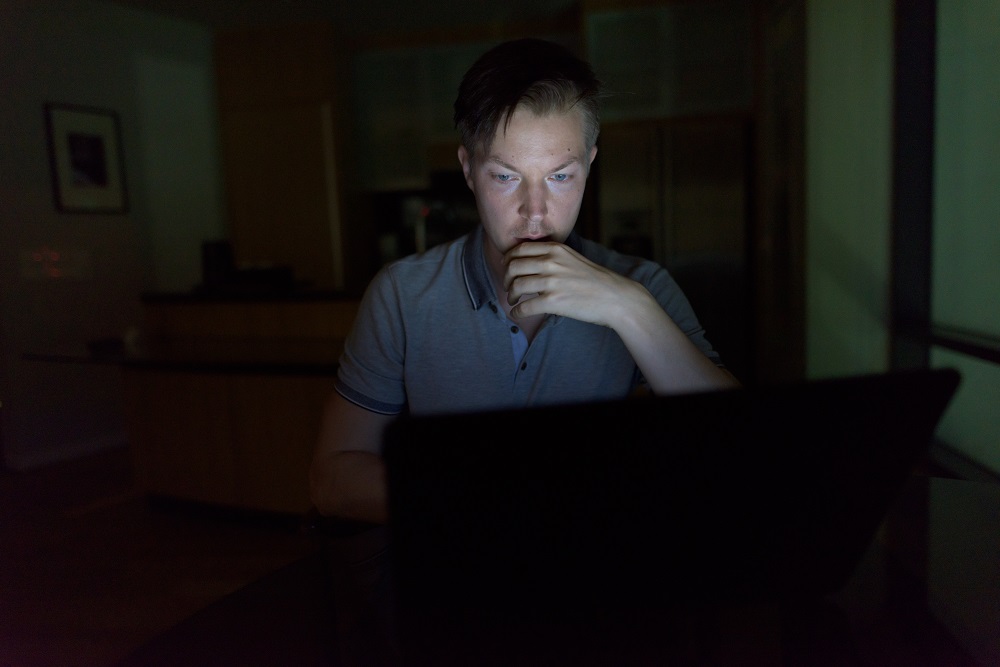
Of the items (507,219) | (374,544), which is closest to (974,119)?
(507,219)

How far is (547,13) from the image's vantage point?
4.65 m

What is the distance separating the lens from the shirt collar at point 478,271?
1.12 meters

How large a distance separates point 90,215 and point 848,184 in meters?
4.37

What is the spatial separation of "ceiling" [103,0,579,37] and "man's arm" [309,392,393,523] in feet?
13.0

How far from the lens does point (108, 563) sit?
101 inches

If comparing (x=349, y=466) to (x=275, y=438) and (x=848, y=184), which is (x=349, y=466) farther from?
(x=848, y=184)

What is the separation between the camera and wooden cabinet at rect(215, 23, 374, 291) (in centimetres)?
476

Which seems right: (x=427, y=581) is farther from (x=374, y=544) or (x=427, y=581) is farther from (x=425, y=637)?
(x=374, y=544)

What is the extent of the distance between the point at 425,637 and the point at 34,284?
Answer: 438 centimetres

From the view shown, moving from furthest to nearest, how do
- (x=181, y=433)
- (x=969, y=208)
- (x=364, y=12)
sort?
(x=364, y=12) → (x=181, y=433) → (x=969, y=208)

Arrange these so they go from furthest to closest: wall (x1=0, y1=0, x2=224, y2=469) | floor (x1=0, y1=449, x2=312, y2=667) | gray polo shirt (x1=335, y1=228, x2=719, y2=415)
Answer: wall (x1=0, y1=0, x2=224, y2=469) < floor (x1=0, y1=449, x2=312, y2=667) < gray polo shirt (x1=335, y1=228, x2=719, y2=415)

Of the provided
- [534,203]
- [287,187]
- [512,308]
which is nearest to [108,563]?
[512,308]

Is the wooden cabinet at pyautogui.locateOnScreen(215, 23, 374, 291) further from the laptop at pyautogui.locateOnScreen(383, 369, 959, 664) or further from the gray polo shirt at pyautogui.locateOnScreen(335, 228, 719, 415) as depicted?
the laptop at pyautogui.locateOnScreen(383, 369, 959, 664)

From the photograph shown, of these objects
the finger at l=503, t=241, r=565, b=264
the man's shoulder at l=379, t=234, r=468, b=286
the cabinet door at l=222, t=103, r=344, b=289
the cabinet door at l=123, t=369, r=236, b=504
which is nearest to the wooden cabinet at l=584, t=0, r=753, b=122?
the cabinet door at l=222, t=103, r=344, b=289
